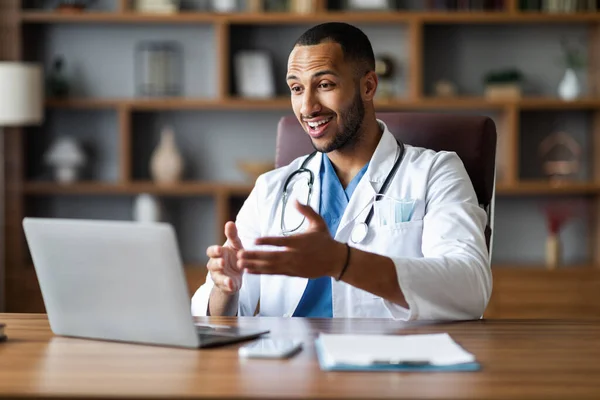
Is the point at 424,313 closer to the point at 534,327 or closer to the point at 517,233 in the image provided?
the point at 534,327

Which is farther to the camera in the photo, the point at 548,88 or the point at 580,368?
the point at 548,88

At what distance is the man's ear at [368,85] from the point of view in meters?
2.42

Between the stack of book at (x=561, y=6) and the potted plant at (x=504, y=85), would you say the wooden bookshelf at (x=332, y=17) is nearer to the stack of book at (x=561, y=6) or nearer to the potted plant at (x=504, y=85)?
the stack of book at (x=561, y=6)

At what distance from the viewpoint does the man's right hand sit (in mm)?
1802

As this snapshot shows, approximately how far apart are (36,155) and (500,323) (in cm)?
338

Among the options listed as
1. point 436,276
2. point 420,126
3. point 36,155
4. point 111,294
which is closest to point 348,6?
point 36,155

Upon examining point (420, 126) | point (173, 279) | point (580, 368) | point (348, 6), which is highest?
point (348, 6)

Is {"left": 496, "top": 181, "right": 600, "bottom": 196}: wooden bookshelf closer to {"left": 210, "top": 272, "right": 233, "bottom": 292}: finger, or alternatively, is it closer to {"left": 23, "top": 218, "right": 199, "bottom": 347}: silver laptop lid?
{"left": 210, "top": 272, "right": 233, "bottom": 292}: finger

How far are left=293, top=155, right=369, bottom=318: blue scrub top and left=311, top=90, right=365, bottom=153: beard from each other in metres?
0.07

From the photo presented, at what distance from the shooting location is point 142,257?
146 cm

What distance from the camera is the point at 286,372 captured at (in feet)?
4.37

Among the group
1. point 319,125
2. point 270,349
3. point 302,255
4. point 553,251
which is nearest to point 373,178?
point 319,125

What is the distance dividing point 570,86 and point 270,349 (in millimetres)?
3402

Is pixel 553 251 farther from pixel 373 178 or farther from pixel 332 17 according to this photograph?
pixel 373 178
